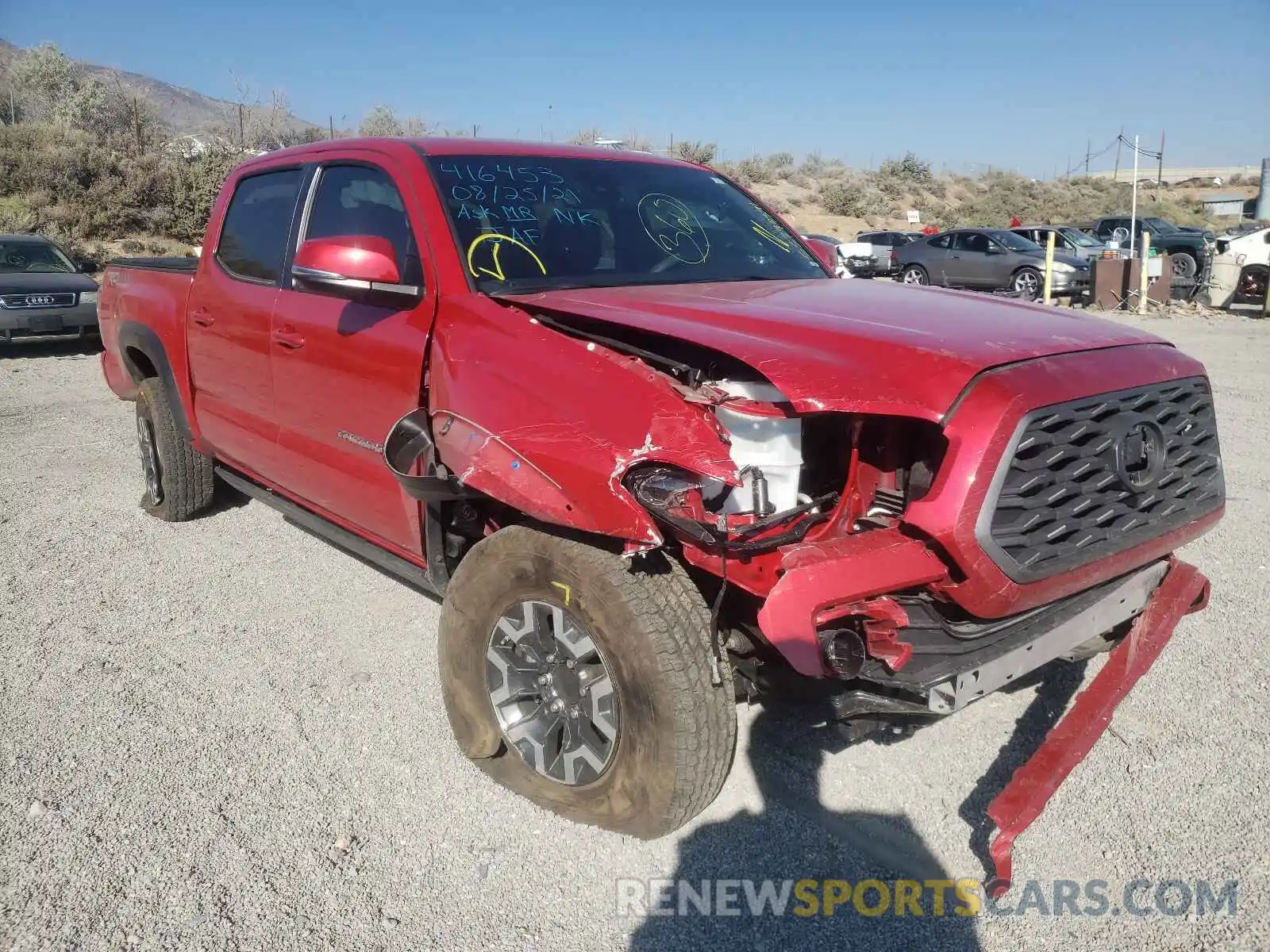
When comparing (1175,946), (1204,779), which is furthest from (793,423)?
(1204,779)

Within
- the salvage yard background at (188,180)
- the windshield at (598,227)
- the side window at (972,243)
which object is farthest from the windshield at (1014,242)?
the windshield at (598,227)

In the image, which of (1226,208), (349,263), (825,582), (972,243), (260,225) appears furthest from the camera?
(1226,208)

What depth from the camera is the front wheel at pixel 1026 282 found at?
20.1 meters

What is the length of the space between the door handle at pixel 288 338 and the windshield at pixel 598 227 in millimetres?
872

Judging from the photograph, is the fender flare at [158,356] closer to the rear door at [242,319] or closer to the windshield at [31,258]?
the rear door at [242,319]

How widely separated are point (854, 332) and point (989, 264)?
20.4 meters

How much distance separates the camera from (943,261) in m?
22.0

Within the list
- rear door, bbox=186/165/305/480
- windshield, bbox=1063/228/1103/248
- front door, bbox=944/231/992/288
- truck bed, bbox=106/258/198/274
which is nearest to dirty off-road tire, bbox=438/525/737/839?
rear door, bbox=186/165/305/480

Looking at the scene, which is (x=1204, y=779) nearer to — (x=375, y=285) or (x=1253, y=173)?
(x=375, y=285)

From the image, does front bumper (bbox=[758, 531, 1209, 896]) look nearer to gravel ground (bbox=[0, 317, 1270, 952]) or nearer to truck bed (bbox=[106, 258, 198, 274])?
gravel ground (bbox=[0, 317, 1270, 952])

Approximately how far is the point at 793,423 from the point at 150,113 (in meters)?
34.4

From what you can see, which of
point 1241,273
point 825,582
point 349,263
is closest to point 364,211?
point 349,263

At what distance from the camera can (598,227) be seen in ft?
11.8

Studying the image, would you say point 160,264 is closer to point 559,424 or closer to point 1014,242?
point 559,424
